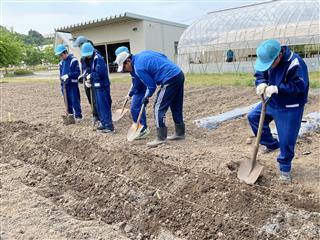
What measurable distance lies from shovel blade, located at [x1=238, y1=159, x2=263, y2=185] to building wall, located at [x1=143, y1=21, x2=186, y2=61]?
20.2m

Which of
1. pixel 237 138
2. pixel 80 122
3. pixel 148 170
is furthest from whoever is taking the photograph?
pixel 80 122

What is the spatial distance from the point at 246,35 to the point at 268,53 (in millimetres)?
15186

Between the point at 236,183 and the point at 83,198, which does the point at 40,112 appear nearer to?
the point at 83,198

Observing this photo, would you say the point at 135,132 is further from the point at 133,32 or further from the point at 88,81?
the point at 133,32

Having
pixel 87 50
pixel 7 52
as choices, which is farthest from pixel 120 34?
pixel 87 50

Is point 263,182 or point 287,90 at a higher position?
point 287,90

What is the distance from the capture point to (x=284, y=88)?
146 inches

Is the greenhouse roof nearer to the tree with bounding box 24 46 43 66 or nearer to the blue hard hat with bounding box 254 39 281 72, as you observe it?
the blue hard hat with bounding box 254 39 281 72

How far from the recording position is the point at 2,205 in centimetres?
380

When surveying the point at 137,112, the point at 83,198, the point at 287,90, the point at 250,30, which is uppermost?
the point at 250,30

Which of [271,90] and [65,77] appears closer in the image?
[271,90]

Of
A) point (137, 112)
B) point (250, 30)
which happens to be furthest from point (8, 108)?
point (250, 30)

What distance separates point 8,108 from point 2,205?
745 cm

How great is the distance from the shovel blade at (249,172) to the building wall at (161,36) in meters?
20.2
